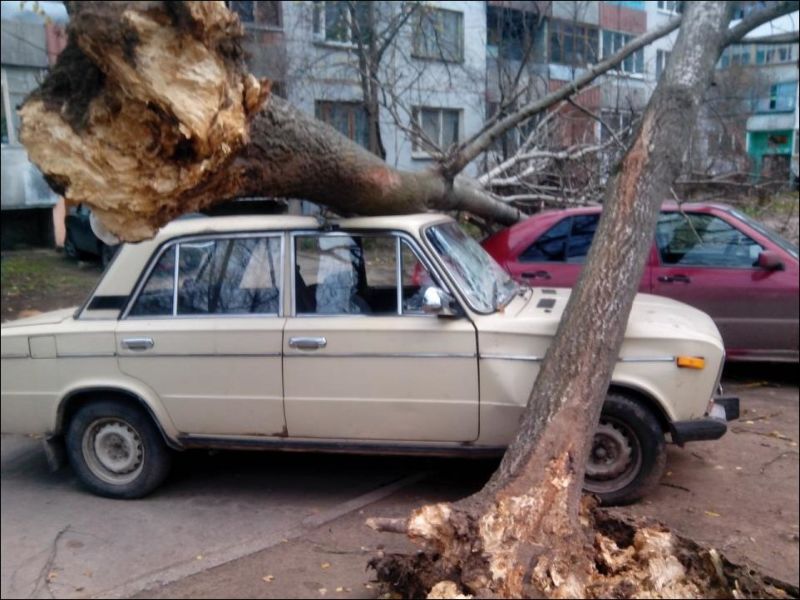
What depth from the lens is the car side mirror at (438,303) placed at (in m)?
4.73

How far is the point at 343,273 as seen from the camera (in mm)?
5238

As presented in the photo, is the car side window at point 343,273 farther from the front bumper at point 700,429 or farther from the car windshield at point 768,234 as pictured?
the car windshield at point 768,234

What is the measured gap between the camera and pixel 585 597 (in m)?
3.05

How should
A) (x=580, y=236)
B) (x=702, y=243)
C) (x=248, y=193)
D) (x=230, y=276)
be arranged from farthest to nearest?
(x=580, y=236) < (x=702, y=243) < (x=230, y=276) < (x=248, y=193)

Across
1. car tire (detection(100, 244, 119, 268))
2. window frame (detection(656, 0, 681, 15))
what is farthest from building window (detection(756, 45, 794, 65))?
car tire (detection(100, 244, 119, 268))

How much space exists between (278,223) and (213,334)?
0.80 meters

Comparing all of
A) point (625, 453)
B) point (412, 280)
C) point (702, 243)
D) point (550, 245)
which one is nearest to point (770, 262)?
point (702, 243)

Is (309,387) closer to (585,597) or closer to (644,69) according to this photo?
(585,597)

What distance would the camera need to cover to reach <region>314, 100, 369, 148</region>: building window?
11945mm

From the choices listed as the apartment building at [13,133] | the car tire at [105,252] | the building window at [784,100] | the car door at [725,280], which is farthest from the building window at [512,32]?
the building window at [784,100]

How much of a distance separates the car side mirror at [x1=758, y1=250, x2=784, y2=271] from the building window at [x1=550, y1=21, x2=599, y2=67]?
4281mm

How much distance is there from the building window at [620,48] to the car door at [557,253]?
72.9 inches

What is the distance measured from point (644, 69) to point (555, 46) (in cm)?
284

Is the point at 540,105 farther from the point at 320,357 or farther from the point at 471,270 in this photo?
the point at 320,357
